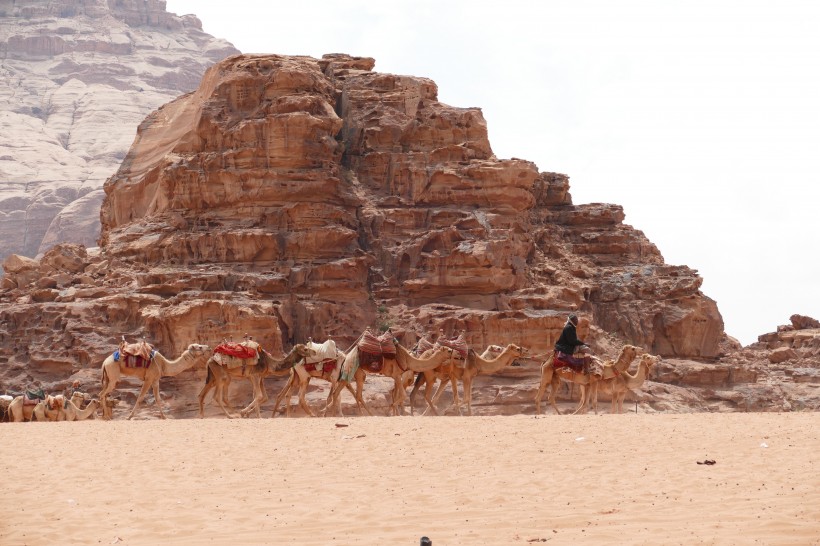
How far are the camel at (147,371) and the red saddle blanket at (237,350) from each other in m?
1.65

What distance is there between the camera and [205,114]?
47781 millimetres

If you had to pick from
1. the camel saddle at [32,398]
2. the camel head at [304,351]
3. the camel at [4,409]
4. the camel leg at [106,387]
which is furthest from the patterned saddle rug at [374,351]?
the camel at [4,409]

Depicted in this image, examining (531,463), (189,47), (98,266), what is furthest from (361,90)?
(189,47)

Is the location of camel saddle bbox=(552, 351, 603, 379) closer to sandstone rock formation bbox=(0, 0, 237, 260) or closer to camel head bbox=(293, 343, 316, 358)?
camel head bbox=(293, 343, 316, 358)

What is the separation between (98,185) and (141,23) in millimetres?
45765

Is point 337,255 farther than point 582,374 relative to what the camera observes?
Yes

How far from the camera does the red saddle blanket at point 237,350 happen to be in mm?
30562

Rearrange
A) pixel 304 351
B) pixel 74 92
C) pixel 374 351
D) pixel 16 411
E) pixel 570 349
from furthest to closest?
pixel 74 92 → pixel 16 411 → pixel 570 349 → pixel 304 351 → pixel 374 351

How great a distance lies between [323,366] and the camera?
3084 centimetres

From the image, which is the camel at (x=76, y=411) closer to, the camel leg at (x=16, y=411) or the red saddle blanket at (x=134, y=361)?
the camel leg at (x=16, y=411)

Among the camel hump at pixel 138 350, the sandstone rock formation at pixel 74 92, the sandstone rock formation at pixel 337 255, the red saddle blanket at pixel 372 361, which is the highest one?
the sandstone rock formation at pixel 74 92

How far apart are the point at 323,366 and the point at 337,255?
50.6 feet

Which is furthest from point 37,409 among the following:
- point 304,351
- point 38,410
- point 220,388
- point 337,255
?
point 337,255

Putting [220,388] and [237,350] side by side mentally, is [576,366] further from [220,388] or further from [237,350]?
[220,388]
